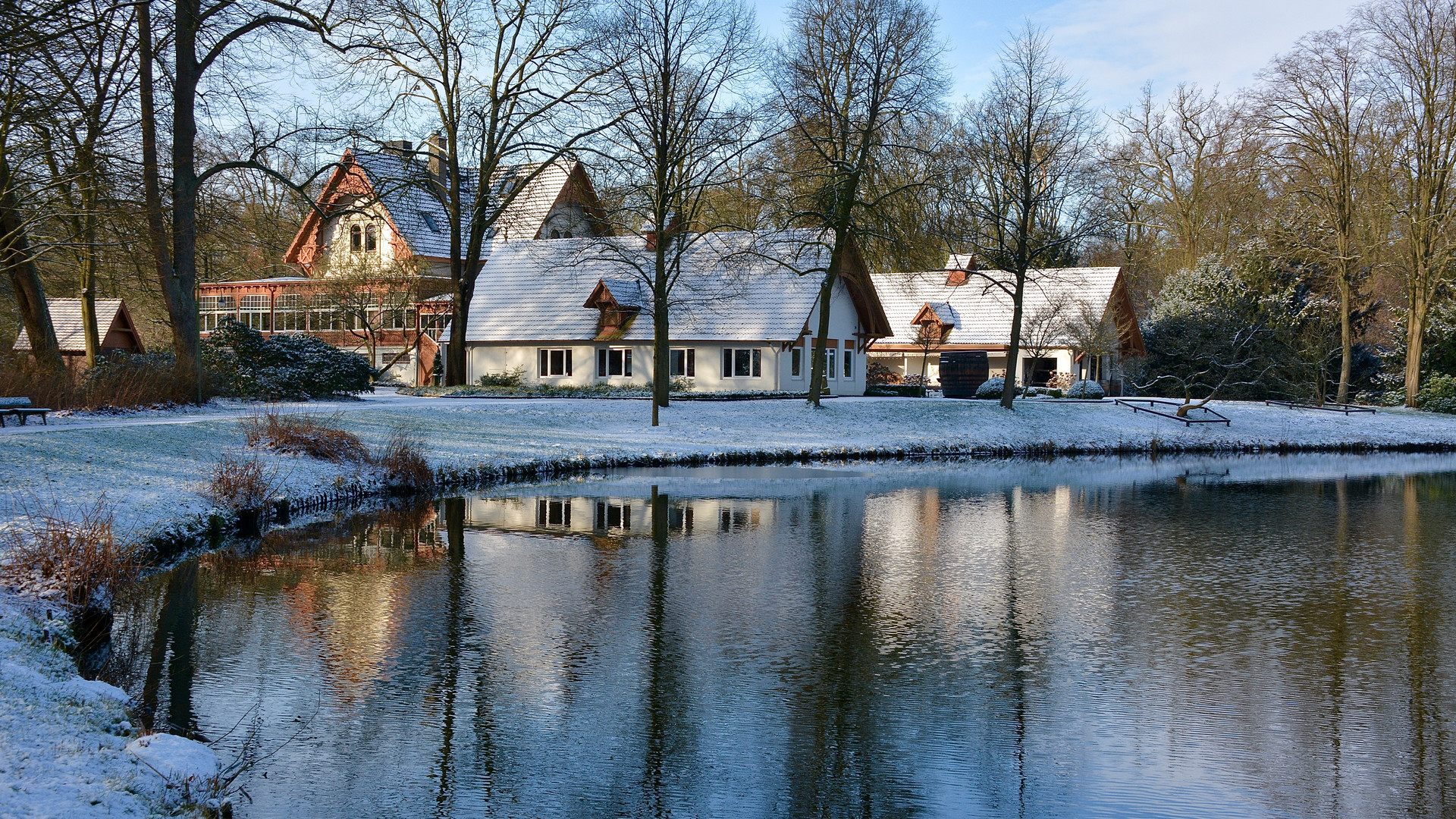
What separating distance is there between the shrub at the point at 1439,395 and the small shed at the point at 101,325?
44.9 meters

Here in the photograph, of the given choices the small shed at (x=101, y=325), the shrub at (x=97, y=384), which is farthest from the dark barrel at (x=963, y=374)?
the small shed at (x=101, y=325)

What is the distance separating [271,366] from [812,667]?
76.9ft

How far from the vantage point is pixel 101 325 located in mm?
42188

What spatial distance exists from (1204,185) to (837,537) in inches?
1757

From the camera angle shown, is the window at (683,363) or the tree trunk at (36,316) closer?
the tree trunk at (36,316)

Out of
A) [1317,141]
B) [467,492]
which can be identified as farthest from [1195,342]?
[467,492]

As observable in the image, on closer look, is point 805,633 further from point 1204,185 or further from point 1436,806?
point 1204,185

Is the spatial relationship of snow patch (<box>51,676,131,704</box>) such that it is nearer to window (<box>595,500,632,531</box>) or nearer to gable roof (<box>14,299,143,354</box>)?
window (<box>595,500,632,531</box>)

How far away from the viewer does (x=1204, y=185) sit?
53719mm

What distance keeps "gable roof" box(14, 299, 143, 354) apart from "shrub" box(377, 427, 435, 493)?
82.1 feet

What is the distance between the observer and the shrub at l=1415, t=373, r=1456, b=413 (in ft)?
128

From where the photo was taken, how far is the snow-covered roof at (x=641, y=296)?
3972 cm

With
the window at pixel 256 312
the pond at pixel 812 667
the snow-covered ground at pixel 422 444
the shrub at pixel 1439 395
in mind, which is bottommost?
the pond at pixel 812 667

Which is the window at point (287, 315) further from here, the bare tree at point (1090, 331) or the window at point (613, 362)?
the bare tree at point (1090, 331)
